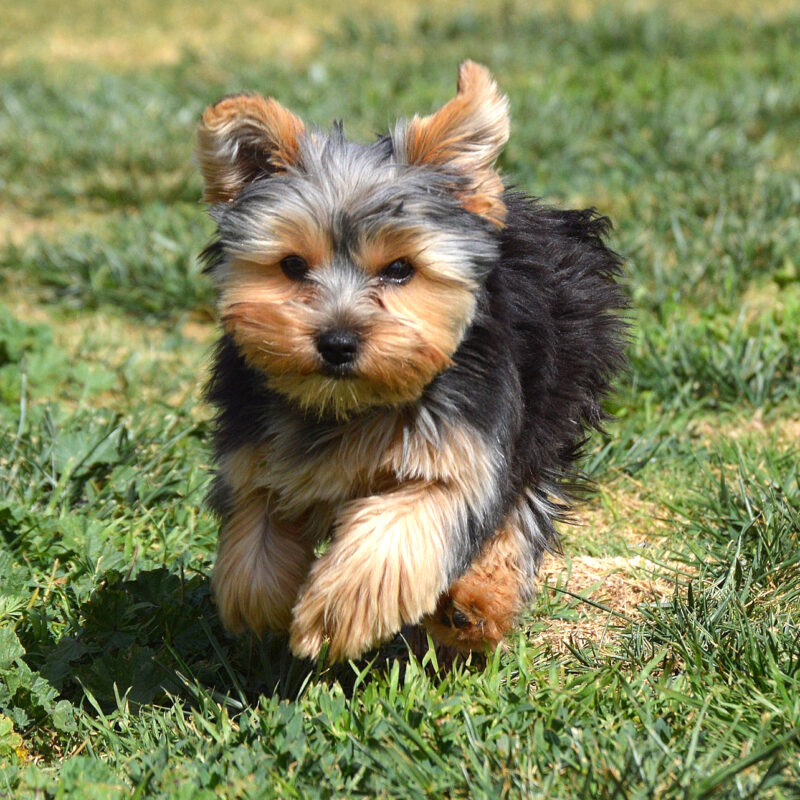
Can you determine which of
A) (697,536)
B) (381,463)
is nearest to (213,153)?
(381,463)

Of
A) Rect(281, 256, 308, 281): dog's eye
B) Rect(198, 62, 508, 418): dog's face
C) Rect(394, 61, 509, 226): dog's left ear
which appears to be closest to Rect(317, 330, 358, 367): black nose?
Rect(198, 62, 508, 418): dog's face

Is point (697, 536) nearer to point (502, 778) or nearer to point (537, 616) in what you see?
point (537, 616)

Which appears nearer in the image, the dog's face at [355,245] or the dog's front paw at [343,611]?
the dog's face at [355,245]

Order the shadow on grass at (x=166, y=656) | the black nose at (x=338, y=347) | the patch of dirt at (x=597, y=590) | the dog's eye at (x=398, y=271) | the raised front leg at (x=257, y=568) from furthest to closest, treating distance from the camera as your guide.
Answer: the patch of dirt at (x=597, y=590), the shadow on grass at (x=166, y=656), the raised front leg at (x=257, y=568), the dog's eye at (x=398, y=271), the black nose at (x=338, y=347)

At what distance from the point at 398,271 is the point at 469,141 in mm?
407

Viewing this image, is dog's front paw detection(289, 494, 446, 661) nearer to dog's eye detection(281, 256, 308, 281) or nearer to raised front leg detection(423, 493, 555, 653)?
raised front leg detection(423, 493, 555, 653)

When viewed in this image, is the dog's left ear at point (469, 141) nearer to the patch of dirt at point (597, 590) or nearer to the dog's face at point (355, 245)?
the dog's face at point (355, 245)

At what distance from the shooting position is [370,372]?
2.97 meters

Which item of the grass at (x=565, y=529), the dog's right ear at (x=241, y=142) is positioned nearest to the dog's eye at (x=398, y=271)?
the dog's right ear at (x=241, y=142)

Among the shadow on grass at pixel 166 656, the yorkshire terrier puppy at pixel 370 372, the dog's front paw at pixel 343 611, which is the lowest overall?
the shadow on grass at pixel 166 656

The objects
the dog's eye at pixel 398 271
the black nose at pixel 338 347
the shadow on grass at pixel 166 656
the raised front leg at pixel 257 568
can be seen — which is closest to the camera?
the black nose at pixel 338 347

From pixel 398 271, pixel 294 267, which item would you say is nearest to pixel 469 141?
pixel 398 271

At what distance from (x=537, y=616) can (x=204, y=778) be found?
1278mm

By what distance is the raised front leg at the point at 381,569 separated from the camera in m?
3.09
